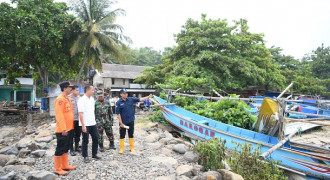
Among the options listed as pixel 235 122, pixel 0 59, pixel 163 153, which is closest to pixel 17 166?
pixel 163 153

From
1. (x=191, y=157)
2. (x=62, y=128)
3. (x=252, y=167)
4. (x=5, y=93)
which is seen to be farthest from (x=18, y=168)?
(x=5, y=93)

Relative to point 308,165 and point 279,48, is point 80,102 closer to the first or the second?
point 308,165

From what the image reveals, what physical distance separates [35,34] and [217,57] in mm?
12175

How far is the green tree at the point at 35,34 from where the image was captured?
11.7 m

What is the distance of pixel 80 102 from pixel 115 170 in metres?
1.66

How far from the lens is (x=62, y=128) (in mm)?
3977

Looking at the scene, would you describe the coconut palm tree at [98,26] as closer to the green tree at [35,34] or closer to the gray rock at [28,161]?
the green tree at [35,34]

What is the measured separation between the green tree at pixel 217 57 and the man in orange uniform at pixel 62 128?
1104 centimetres

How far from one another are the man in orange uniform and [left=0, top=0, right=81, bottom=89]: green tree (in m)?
10.0

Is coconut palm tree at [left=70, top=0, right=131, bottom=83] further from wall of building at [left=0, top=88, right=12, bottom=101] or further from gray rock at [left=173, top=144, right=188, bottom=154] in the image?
wall of building at [left=0, top=88, right=12, bottom=101]

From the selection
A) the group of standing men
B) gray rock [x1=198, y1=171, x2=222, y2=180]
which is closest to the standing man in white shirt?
the group of standing men

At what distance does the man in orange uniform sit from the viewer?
13.0ft

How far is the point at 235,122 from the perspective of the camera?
25.9 ft

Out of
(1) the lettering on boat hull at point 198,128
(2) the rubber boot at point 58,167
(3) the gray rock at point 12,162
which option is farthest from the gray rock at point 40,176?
(1) the lettering on boat hull at point 198,128
